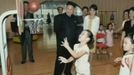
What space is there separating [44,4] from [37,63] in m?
3.80

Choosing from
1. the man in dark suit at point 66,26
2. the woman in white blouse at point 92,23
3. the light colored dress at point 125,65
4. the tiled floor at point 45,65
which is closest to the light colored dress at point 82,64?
the light colored dress at point 125,65

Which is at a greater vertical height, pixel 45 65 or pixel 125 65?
pixel 125 65

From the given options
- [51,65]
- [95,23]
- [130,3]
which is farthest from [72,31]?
[130,3]

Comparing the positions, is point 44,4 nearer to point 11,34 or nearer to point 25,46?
point 11,34

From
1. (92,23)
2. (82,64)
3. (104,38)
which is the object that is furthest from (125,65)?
(104,38)

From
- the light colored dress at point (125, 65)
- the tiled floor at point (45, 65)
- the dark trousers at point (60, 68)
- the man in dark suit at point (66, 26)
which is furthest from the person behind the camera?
the tiled floor at point (45, 65)

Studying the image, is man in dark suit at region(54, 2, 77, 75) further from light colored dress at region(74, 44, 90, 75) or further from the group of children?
the group of children

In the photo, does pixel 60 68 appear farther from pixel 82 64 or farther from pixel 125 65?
pixel 125 65

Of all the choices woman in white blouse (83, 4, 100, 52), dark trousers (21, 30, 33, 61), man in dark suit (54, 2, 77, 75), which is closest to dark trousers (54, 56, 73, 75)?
man in dark suit (54, 2, 77, 75)

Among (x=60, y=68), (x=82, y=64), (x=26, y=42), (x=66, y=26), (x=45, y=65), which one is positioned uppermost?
(x=66, y=26)

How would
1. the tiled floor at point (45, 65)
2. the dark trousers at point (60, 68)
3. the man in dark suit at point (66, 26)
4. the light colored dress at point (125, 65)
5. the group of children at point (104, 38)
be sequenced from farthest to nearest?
the group of children at point (104, 38) → the tiled floor at point (45, 65) → the dark trousers at point (60, 68) → the man in dark suit at point (66, 26) → the light colored dress at point (125, 65)

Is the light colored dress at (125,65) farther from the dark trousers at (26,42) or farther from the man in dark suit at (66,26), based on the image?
the dark trousers at (26,42)

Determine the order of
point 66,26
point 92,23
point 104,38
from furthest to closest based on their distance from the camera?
point 104,38
point 92,23
point 66,26

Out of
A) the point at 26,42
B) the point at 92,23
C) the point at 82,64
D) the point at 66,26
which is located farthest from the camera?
the point at 26,42
